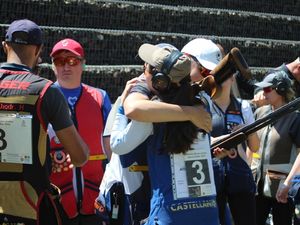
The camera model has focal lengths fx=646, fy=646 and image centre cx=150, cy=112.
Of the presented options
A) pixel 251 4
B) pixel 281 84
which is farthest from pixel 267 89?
pixel 251 4

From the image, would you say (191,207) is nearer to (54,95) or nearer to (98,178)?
(54,95)

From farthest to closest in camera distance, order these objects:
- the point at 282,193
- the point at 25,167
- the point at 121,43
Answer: the point at 121,43
the point at 282,193
the point at 25,167

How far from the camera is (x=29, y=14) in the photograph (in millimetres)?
7762

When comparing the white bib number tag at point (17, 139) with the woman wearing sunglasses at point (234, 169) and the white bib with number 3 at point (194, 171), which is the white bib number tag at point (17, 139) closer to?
the white bib with number 3 at point (194, 171)

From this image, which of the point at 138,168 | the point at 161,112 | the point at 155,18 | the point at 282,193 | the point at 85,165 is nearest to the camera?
the point at 161,112

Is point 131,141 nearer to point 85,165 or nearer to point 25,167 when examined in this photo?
point 25,167

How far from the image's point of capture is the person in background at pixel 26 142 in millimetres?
3006

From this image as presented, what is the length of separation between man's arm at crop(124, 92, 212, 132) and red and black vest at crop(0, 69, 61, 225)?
41cm

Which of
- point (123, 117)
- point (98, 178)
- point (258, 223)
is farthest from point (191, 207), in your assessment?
point (258, 223)

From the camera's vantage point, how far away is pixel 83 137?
4.20m

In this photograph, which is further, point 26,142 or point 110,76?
point 110,76

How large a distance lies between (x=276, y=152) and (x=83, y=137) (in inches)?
65.2

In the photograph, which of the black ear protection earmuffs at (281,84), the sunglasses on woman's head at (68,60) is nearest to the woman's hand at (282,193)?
the black ear protection earmuffs at (281,84)

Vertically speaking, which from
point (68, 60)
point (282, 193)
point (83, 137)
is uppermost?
point (68, 60)
